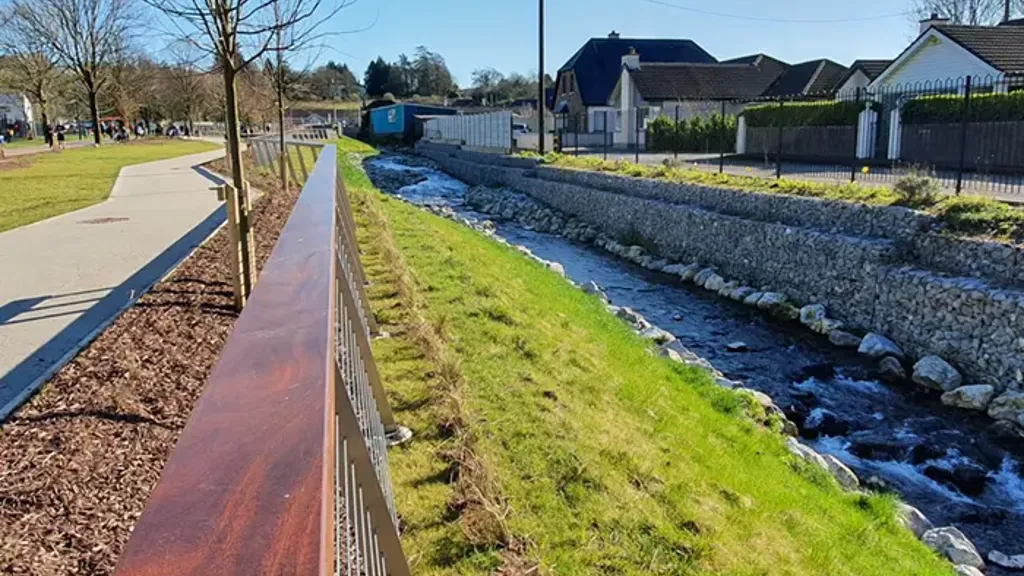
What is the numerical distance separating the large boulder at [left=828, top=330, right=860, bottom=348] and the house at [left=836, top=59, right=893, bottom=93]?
25.0m

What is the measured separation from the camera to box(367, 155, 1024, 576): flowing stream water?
6754 millimetres

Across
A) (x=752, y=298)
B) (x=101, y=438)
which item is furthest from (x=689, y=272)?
(x=101, y=438)

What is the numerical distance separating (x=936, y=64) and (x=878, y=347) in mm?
20300

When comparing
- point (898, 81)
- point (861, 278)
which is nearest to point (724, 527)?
point (861, 278)

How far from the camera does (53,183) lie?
2200 cm

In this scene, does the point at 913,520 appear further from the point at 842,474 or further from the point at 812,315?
the point at 812,315

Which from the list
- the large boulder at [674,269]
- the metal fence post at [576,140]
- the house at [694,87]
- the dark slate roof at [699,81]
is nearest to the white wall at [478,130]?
the metal fence post at [576,140]

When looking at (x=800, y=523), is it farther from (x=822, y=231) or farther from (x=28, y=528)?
(x=822, y=231)

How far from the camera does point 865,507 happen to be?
601cm

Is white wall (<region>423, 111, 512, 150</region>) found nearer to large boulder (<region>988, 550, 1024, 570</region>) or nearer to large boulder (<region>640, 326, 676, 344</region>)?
large boulder (<region>640, 326, 676, 344</region>)

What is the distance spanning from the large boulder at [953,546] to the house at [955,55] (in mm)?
21659

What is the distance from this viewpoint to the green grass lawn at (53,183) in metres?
15.3

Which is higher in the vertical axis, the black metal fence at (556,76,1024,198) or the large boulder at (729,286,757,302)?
the black metal fence at (556,76,1024,198)

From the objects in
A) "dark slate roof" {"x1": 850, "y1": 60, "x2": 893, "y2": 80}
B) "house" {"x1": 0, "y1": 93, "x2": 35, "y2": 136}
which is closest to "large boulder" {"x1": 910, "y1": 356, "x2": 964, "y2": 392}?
"dark slate roof" {"x1": 850, "y1": 60, "x2": 893, "y2": 80}
